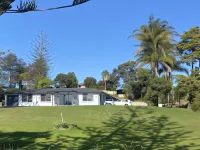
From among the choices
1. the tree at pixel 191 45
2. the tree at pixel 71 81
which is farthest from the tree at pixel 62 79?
the tree at pixel 191 45

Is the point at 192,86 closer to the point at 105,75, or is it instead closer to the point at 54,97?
the point at 54,97

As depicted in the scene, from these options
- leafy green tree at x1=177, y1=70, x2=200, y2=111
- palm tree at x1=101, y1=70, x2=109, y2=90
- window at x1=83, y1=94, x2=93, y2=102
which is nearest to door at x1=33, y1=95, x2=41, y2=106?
window at x1=83, y1=94, x2=93, y2=102

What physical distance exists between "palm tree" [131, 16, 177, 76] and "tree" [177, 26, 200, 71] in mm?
5333

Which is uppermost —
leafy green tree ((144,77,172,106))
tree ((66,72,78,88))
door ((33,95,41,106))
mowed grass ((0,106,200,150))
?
tree ((66,72,78,88))

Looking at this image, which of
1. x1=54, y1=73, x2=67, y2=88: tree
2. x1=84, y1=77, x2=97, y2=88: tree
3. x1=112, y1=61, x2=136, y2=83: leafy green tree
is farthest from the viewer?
x1=84, y1=77, x2=97, y2=88: tree

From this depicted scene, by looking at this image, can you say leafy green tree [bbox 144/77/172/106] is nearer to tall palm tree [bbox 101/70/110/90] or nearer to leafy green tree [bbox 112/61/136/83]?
leafy green tree [bbox 112/61/136/83]

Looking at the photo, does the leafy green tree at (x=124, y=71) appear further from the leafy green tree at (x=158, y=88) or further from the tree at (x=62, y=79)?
the leafy green tree at (x=158, y=88)

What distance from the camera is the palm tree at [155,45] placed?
144ft

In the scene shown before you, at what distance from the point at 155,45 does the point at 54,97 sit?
1772cm

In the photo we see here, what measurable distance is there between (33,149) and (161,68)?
1430 inches

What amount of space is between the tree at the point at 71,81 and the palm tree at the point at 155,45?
38.3m

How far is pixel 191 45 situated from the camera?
3597cm

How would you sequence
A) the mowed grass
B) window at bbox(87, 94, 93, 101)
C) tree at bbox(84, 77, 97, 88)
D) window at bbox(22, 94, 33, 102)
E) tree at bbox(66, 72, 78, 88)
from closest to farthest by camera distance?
the mowed grass, window at bbox(87, 94, 93, 101), window at bbox(22, 94, 33, 102), tree at bbox(66, 72, 78, 88), tree at bbox(84, 77, 97, 88)

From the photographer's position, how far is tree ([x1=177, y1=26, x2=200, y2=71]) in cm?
3562
